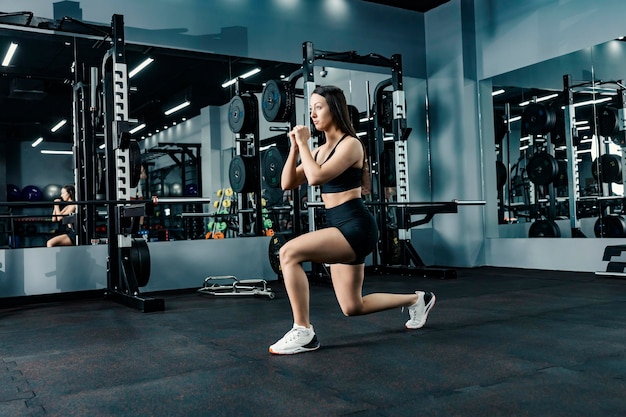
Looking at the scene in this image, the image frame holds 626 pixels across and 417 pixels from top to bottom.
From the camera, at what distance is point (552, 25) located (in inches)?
249

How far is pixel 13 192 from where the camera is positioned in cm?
501

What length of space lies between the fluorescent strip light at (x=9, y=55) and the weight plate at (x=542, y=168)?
571 centimetres

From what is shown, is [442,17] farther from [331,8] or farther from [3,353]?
[3,353]

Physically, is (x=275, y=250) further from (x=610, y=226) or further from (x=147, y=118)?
(x=610, y=226)

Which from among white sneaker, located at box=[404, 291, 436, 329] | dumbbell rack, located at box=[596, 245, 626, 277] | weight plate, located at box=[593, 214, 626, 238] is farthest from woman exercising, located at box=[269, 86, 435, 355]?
weight plate, located at box=[593, 214, 626, 238]

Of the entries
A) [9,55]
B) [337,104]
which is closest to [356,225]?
[337,104]

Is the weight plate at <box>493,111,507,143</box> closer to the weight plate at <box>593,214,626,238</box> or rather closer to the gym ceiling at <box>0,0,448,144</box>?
the weight plate at <box>593,214,626,238</box>

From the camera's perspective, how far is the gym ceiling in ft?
16.9

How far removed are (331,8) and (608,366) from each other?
5.60 metres

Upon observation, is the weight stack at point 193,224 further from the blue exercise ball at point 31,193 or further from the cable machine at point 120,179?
the blue exercise ball at point 31,193

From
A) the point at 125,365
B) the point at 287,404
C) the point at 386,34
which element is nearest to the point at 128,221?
the point at 125,365

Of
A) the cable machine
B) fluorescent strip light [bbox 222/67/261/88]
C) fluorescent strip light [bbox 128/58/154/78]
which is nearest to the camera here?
the cable machine

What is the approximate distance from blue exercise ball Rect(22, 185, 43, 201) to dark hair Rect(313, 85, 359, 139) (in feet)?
11.5

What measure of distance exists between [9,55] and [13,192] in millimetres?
1273
